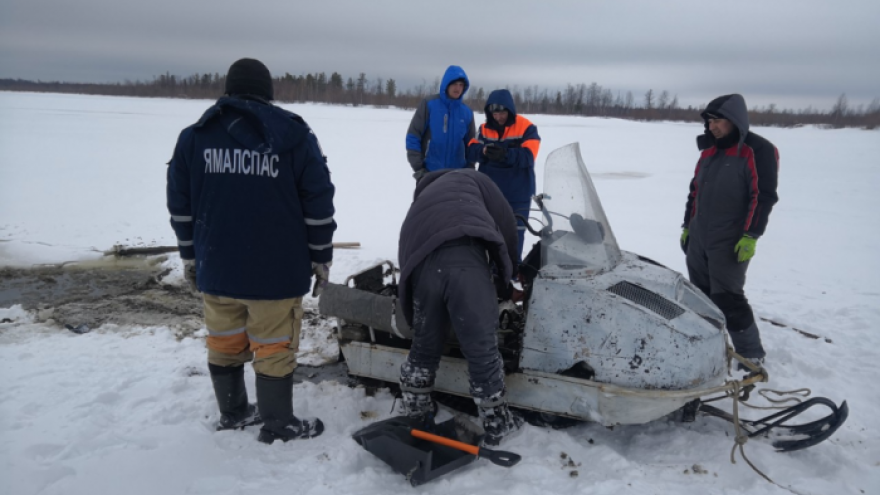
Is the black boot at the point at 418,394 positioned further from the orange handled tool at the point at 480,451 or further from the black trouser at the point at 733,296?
the black trouser at the point at 733,296

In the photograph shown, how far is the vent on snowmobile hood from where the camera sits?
2776 millimetres

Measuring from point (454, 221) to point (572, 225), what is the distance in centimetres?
98

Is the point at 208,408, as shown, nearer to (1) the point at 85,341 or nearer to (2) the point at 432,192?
(1) the point at 85,341

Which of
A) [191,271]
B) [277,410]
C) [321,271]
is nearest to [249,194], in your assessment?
[321,271]

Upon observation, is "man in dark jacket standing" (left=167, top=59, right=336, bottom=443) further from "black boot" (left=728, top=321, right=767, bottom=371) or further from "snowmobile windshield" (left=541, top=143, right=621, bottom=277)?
"black boot" (left=728, top=321, right=767, bottom=371)

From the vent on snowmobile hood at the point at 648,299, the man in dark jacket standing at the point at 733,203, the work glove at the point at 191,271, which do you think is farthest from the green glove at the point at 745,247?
the work glove at the point at 191,271

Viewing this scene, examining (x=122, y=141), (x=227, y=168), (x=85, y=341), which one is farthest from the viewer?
(x=122, y=141)

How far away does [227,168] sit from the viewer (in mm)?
2531

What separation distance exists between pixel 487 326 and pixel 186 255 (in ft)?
5.50

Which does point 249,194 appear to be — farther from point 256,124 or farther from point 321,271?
point 321,271

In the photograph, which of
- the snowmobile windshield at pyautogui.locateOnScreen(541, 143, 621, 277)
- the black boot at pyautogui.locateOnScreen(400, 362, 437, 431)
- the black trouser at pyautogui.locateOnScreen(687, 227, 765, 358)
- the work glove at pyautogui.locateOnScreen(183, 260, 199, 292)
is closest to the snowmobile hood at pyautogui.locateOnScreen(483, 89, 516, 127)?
the snowmobile windshield at pyautogui.locateOnScreen(541, 143, 621, 277)

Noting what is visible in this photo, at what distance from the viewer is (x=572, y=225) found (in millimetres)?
3277

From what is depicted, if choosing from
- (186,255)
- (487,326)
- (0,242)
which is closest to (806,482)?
A: (487,326)

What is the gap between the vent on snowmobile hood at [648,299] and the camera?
109 inches
